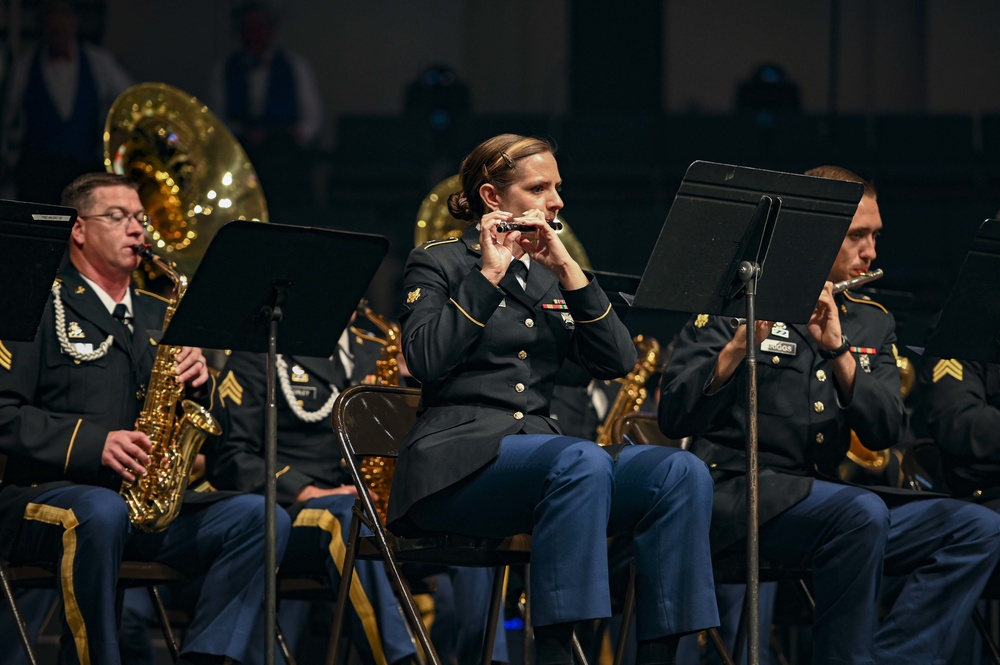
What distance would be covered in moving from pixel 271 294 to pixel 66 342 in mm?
976

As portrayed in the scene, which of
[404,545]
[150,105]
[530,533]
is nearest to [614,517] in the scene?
[530,533]

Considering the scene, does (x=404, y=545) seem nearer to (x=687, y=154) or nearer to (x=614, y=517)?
(x=614, y=517)

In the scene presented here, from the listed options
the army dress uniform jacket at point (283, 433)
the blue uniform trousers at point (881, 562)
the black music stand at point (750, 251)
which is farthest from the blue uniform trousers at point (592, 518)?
the army dress uniform jacket at point (283, 433)

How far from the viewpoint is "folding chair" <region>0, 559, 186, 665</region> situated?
354 centimetres

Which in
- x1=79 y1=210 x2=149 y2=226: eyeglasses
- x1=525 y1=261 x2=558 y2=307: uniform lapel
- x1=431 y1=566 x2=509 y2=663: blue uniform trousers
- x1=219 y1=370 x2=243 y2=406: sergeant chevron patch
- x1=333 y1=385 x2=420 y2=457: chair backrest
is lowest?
x1=431 y1=566 x2=509 y2=663: blue uniform trousers

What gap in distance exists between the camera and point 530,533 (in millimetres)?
3252

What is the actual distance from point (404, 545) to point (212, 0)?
7045 millimetres

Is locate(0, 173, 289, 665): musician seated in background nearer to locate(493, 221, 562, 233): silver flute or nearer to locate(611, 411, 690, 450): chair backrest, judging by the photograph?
locate(611, 411, 690, 450): chair backrest

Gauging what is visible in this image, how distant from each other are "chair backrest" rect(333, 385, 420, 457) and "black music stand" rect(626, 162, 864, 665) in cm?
80

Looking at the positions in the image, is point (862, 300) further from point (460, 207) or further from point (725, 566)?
point (460, 207)

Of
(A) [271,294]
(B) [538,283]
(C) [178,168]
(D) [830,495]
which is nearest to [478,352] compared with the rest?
(B) [538,283]

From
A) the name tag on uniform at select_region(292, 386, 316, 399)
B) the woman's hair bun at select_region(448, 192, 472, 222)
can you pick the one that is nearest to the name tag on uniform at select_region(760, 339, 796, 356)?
the woman's hair bun at select_region(448, 192, 472, 222)

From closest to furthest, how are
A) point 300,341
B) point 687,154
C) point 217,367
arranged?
point 300,341
point 217,367
point 687,154

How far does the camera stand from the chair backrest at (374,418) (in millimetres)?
3498
